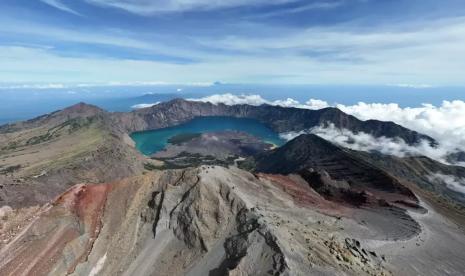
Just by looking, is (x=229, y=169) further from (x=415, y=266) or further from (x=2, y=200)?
(x=2, y=200)

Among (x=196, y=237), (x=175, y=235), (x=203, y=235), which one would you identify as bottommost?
(x=175, y=235)

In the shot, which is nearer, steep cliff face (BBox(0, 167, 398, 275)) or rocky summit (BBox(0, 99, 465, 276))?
steep cliff face (BBox(0, 167, 398, 275))

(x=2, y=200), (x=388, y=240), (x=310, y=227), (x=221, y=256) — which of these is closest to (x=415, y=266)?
(x=388, y=240)

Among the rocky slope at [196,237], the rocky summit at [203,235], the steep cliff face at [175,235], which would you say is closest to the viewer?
the steep cliff face at [175,235]

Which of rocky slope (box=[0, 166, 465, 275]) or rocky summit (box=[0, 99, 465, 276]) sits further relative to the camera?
rocky summit (box=[0, 99, 465, 276])

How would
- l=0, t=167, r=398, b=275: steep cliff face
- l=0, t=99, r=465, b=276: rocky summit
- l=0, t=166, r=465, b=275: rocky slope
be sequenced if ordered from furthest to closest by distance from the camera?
1. l=0, t=99, r=465, b=276: rocky summit
2. l=0, t=166, r=465, b=275: rocky slope
3. l=0, t=167, r=398, b=275: steep cliff face

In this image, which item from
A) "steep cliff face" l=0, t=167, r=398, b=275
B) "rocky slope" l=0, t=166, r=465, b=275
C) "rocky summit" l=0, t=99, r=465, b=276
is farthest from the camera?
"rocky summit" l=0, t=99, r=465, b=276

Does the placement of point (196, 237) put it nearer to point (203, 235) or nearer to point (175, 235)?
point (203, 235)

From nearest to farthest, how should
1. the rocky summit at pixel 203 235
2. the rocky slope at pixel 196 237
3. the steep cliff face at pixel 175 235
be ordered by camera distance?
1. the steep cliff face at pixel 175 235
2. the rocky slope at pixel 196 237
3. the rocky summit at pixel 203 235

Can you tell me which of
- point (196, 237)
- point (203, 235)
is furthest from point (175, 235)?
point (203, 235)

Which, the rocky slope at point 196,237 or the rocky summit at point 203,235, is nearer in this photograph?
the rocky slope at point 196,237

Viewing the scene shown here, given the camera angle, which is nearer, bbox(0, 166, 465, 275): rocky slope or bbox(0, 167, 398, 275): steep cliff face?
bbox(0, 167, 398, 275): steep cliff face
